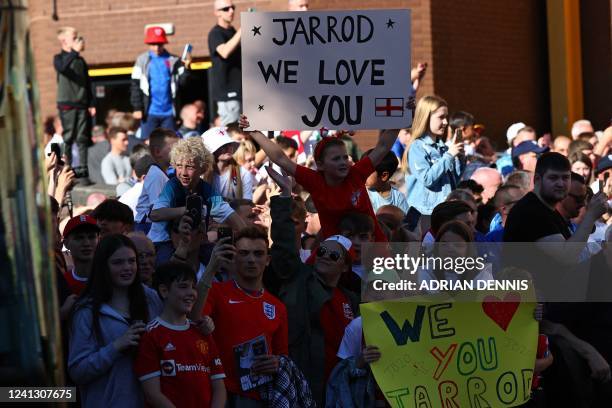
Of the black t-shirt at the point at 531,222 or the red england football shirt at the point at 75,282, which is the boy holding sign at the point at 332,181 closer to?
the black t-shirt at the point at 531,222

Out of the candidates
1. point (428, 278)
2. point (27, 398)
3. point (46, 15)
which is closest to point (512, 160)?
point (428, 278)

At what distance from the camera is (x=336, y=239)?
7.10 metres

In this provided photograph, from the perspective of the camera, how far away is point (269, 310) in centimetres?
653

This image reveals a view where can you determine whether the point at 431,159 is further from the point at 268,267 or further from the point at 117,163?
the point at 117,163

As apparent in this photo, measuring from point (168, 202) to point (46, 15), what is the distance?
13952 mm

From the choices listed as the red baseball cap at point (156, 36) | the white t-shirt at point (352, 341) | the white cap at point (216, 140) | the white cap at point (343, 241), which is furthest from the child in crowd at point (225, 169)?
the red baseball cap at point (156, 36)

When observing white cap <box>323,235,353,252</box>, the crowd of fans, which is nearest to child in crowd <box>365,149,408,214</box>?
the crowd of fans

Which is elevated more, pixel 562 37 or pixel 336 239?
pixel 562 37

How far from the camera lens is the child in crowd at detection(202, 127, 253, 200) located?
353 inches

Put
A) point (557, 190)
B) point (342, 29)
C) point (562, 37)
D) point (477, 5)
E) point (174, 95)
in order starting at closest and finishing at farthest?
point (557, 190), point (342, 29), point (174, 95), point (477, 5), point (562, 37)

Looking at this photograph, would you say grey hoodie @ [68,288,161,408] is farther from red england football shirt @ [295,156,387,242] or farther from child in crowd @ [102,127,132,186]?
child in crowd @ [102,127,132,186]

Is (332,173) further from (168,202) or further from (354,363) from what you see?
(354,363)

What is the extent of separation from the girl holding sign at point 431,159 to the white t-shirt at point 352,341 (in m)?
3.30

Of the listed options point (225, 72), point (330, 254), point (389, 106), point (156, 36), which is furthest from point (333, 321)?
point (156, 36)
